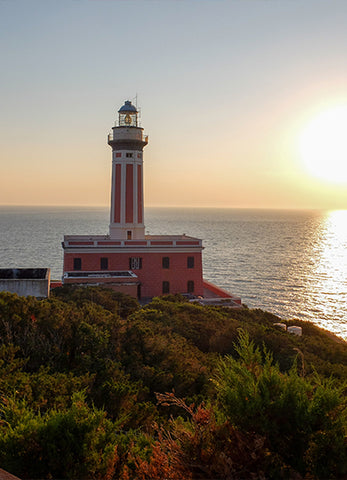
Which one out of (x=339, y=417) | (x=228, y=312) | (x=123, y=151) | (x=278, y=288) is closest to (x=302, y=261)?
(x=278, y=288)

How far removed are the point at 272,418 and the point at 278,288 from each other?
44938mm

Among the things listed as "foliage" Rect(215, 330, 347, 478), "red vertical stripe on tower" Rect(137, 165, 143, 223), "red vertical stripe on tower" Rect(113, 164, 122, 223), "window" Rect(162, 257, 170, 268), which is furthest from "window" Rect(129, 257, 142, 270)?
"foliage" Rect(215, 330, 347, 478)

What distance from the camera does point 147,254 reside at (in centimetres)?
2883

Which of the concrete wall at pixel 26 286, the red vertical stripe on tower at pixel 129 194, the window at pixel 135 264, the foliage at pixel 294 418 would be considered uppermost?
the red vertical stripe on tower at pixel 129 194

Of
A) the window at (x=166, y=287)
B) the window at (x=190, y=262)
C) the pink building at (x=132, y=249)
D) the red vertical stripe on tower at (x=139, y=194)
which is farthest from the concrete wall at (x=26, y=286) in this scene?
the red vertical stripe on tower at (x=139, y=194)

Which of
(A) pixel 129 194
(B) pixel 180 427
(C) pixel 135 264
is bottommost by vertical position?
(C) pixel 135 264

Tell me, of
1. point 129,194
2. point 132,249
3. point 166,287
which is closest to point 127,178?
point 129,194

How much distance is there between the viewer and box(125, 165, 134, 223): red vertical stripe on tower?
30933 millimetres

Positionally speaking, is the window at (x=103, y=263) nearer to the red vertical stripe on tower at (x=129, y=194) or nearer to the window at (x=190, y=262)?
the red vertical stripe on tower at (x=129, y=194)

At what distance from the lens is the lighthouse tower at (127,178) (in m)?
30.8

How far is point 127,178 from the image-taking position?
30953 millimetres

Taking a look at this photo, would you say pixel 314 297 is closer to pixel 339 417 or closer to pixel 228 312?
pixel 228 312

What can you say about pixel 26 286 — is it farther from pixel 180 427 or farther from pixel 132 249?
pixel 132 249

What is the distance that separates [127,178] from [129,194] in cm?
110
